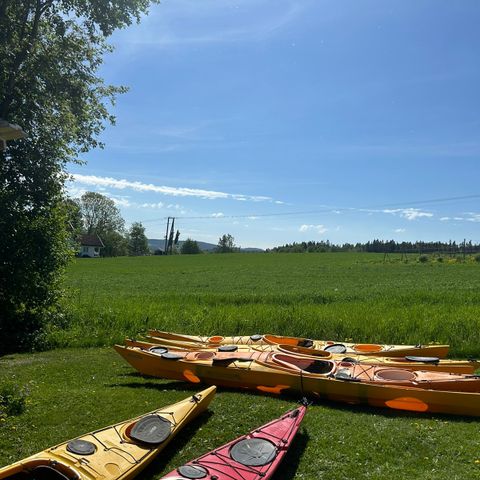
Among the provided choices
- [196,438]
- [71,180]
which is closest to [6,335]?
[71,180]

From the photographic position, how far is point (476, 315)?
1209 centimetres

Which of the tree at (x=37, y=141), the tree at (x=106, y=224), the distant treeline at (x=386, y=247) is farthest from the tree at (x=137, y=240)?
the tree at (x=37, y=141)

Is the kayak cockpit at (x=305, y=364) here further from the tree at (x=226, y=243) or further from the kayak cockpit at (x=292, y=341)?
the tree at (x=226, y=243)

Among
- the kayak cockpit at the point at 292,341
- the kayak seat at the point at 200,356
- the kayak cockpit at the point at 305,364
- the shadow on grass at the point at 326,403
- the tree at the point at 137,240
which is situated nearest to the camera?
the shadow on grass at the point at 326,403

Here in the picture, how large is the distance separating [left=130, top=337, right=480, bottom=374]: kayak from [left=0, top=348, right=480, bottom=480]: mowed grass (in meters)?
1.02

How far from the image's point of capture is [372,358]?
8055 mm

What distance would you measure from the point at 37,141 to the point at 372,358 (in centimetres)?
1020

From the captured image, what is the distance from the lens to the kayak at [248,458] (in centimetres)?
433

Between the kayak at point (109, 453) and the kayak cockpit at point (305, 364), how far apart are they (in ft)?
7.01

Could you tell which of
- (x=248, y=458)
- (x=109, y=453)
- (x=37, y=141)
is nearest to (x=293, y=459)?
(x=248, y=458)

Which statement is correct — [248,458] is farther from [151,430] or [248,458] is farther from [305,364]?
[305,364]

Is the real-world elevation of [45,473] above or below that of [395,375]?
below

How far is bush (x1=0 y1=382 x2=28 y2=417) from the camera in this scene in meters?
6.38

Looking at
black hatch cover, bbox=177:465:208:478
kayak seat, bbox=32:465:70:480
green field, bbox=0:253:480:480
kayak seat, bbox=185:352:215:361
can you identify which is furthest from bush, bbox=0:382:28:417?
black hatch cover, bbox=177:465:208:478
